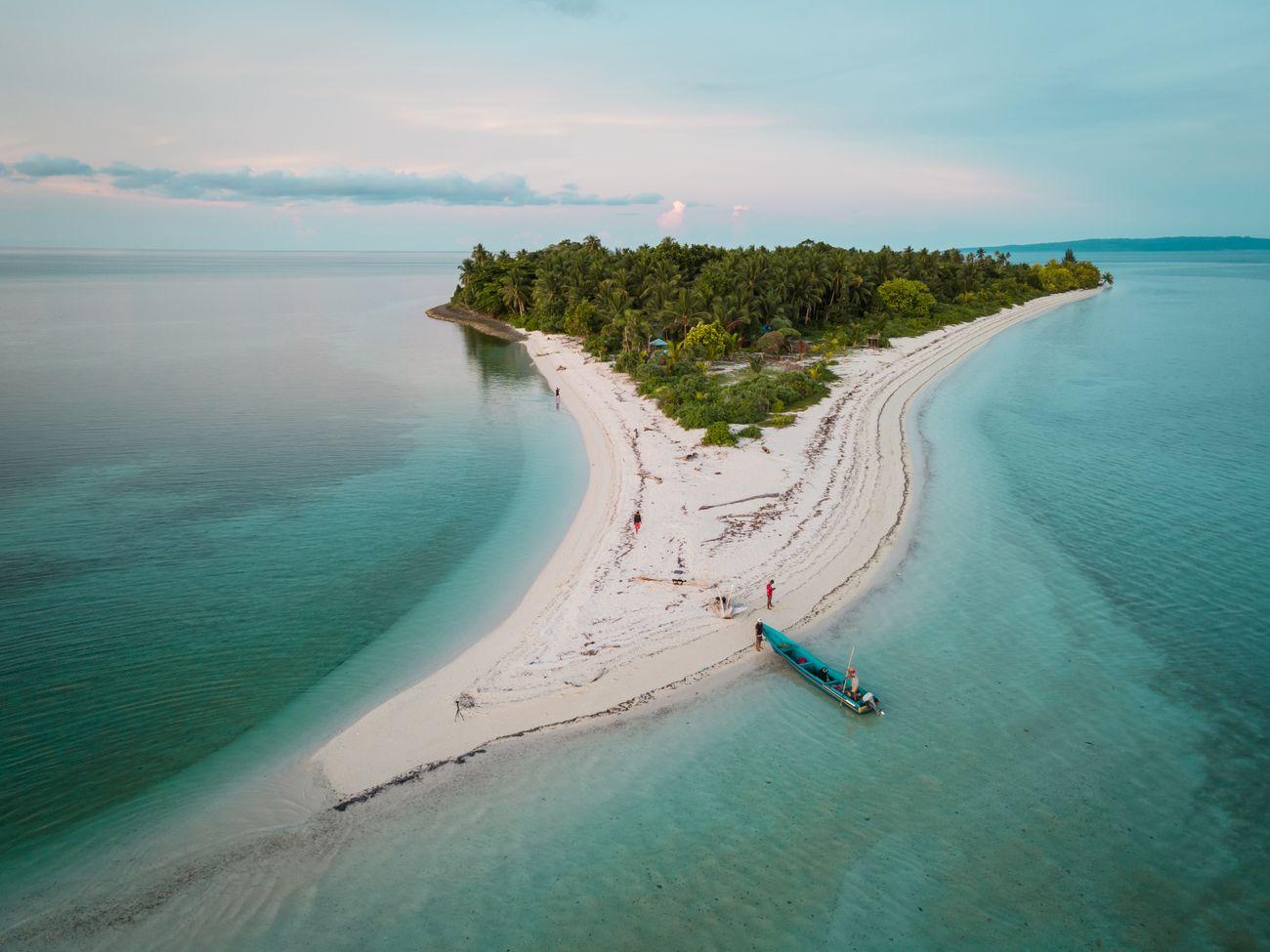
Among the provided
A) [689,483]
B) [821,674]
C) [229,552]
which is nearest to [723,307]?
[689,483]

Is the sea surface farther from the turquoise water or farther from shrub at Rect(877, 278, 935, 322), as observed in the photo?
shrub at Rect(877, 278, 935, 322)

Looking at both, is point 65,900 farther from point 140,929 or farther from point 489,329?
point 489,329

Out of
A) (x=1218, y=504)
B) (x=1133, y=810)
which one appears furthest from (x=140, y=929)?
(x=1218, y=504)

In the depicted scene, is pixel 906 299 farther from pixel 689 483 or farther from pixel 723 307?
pixel 689 483

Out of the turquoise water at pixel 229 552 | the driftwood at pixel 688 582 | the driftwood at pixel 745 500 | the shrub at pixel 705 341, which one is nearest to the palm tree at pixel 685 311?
the shrub at pixel 705 341

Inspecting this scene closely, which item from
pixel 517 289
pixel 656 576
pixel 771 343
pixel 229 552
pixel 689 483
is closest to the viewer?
pixel 656 576

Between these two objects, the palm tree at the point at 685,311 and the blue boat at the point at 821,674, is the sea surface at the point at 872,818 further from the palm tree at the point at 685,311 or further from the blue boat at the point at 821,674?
the palm tree at the point at 685,311
